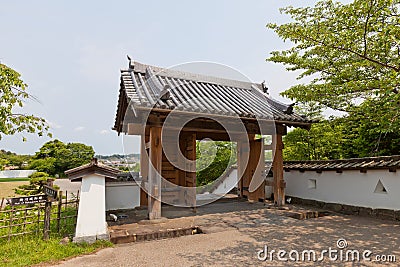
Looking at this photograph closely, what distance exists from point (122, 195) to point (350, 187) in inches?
241

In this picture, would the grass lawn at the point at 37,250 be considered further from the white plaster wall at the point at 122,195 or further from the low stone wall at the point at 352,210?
the low stone wall at the point at 352,210

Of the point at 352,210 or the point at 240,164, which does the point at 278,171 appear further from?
the point at 352,210

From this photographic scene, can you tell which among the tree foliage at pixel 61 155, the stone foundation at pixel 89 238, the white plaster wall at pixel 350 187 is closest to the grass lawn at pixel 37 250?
the stone foundation at pixel 89 238

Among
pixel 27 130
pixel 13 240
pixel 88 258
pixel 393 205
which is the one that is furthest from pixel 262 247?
pixel 27 130

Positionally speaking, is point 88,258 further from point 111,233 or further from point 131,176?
point 131,176

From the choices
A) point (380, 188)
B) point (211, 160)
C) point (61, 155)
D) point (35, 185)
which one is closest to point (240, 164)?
point (380, 188)

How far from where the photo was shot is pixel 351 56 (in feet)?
17.2

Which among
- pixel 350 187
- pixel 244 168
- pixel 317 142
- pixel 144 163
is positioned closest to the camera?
pixel 350 187

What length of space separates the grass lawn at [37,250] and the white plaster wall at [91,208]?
0.74 feet

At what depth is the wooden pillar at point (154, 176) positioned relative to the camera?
17.9ft

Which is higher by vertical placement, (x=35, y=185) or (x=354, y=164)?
(x=354, y=164)

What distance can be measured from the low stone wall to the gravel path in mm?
282

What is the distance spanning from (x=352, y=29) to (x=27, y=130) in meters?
6.06

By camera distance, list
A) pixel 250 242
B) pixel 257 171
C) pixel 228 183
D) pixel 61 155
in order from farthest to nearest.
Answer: pixel 61 155 < pixel 228 183 < pixel 257 171 < pixel 250 242
